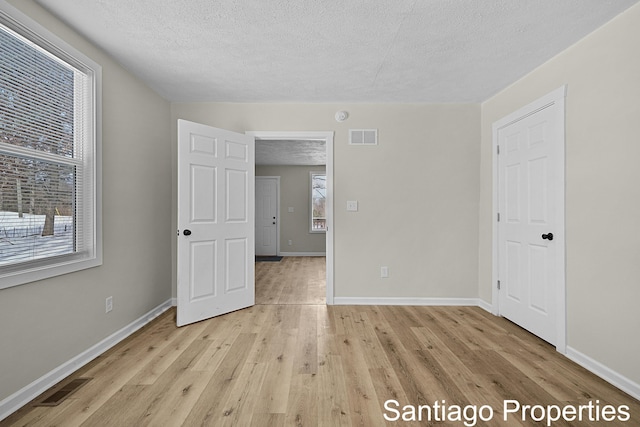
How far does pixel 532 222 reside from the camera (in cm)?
270

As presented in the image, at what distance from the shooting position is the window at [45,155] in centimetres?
166

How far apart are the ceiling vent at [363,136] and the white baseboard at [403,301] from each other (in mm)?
1831

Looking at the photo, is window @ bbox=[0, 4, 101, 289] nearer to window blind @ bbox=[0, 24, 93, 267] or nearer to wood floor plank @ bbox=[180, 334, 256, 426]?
window blind @ bbox=[0, 24, 93, 267]

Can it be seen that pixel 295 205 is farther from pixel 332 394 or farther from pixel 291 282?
pixel 332 394

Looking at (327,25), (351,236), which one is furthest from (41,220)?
(351,236)

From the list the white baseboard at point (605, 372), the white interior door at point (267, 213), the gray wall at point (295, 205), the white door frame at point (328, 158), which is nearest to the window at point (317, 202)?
the gray wall at point (295, 205)

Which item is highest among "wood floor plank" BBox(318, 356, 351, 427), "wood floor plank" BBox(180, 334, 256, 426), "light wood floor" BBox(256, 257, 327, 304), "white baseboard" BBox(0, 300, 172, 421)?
"white baseboard" BBox(0, 300, 172, 421)

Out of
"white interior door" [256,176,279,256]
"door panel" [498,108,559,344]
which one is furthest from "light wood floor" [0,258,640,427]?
"white interior door" [256,176,279,256]

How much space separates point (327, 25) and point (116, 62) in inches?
71.8

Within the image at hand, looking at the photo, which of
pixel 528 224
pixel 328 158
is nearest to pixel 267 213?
pixel 328 158

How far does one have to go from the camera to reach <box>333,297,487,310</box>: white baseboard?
3502mm

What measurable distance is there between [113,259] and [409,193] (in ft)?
9.89

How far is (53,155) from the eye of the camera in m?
1.92

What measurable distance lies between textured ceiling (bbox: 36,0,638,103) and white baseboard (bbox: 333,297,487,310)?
91.3 inches
